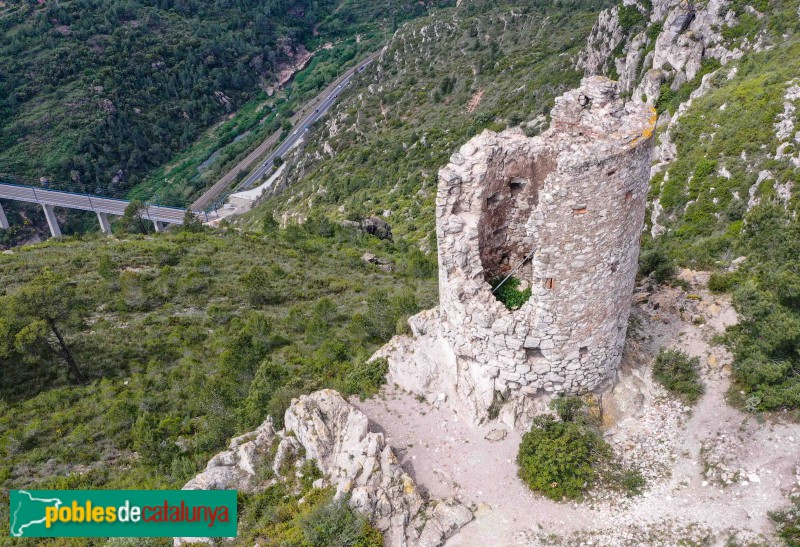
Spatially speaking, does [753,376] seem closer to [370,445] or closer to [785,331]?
[785,331]

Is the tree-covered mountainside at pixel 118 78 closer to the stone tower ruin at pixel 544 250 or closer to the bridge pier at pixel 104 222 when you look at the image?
the bridge pier at pixel 104 222

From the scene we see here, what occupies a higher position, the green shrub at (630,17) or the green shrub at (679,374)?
the green shrub at (630,17)

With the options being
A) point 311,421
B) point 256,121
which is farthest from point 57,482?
point 256,121

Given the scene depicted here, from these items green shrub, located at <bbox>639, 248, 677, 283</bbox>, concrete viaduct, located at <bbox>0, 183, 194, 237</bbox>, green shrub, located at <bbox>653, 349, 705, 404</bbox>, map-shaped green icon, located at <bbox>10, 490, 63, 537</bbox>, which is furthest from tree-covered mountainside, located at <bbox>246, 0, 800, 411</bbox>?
concrete viaduct, located at <bbox>0, 183, 194, 237</bbox>

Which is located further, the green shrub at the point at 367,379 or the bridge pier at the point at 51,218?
the bridge pier at the point at 51,218

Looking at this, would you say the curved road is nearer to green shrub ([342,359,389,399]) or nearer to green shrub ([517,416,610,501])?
green shrub ([342,359,389,399])

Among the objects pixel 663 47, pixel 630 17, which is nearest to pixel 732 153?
pixel 663 47

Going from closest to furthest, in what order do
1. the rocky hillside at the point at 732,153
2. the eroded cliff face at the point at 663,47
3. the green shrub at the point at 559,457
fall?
the green shrub at the point at 559,457, the rocky hillside at the point at 732,153, the eroded cliff face at the point at 663,47

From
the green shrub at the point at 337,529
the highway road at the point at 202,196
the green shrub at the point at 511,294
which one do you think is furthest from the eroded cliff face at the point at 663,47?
the highway road at the point at 202,196
